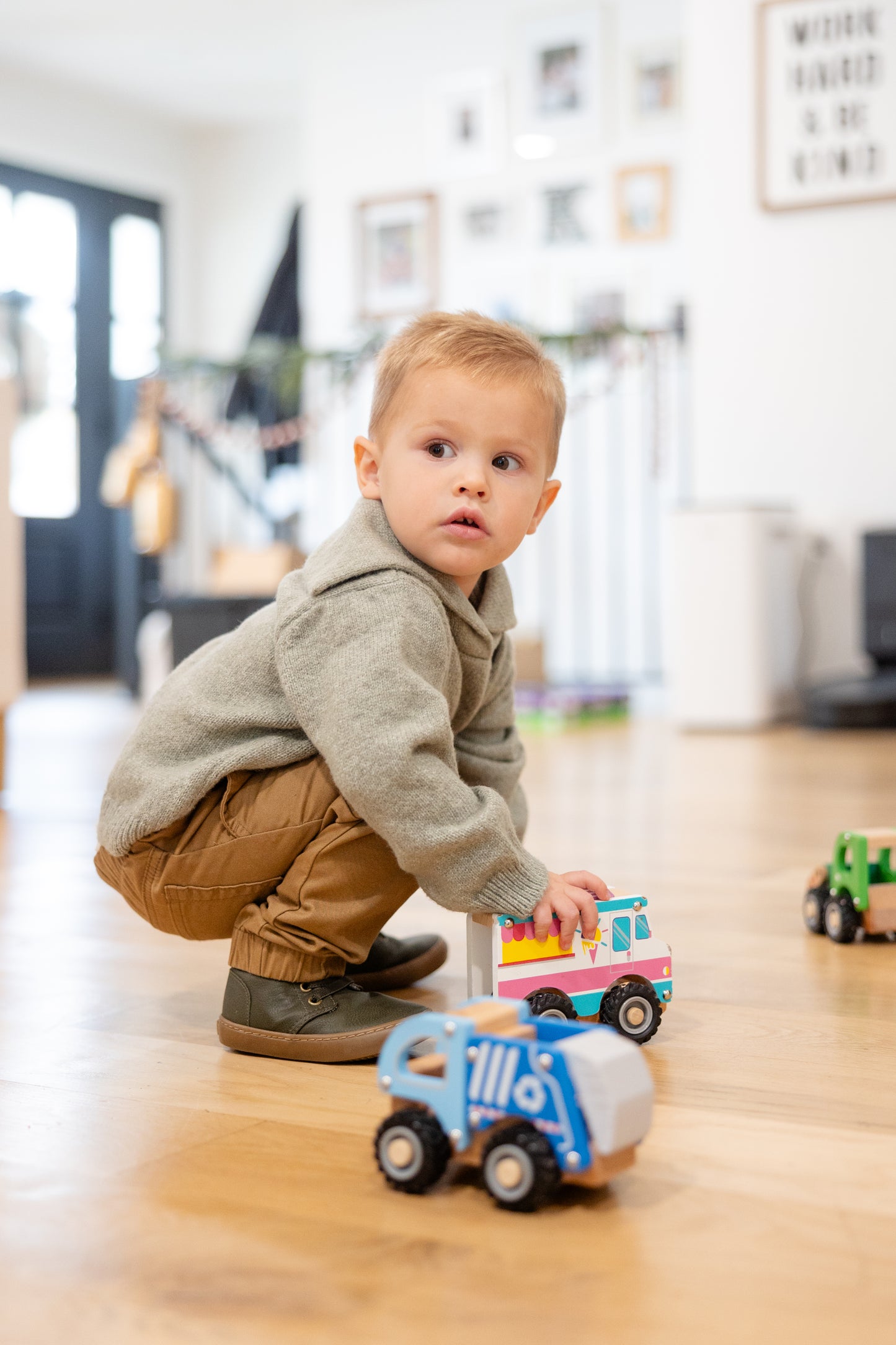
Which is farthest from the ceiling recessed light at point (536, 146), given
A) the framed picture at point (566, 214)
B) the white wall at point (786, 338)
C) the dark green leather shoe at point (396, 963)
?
the dark green leather shoe at point (396, 963)

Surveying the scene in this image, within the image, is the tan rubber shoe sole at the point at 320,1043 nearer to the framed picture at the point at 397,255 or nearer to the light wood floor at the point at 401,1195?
the light wood floor at the point at 401,1195

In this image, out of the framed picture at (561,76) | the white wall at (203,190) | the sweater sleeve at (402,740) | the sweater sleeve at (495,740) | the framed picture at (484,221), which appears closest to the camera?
the sweater sleeve at (402,740)

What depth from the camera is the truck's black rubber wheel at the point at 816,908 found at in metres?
1.34

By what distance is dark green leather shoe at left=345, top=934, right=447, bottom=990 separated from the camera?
117 centimetres

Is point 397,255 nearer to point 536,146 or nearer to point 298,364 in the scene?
point 536,146

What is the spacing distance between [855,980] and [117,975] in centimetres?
61

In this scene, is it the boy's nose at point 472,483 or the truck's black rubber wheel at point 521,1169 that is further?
the boy's nose at point 472,483

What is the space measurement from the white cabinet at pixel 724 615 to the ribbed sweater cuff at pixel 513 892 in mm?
2792

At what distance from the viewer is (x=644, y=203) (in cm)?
509

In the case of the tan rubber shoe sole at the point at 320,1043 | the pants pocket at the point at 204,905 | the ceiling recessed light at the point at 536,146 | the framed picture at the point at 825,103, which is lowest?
the tan rubber shoe sole at the point at 320,1043

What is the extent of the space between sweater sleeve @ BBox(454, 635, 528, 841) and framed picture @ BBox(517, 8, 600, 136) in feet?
14.6

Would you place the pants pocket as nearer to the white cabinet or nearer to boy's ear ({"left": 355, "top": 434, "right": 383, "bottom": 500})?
boy's ear ({"left": 355, "top": 434, "right": 383, "bottom": 500})

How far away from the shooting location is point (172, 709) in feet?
3.34

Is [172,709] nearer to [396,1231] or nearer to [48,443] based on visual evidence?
[396,1231]
